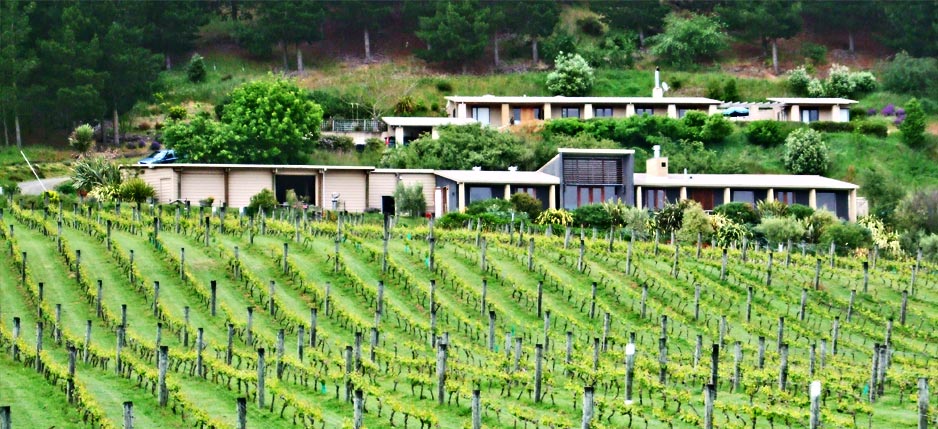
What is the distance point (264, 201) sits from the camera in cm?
8194

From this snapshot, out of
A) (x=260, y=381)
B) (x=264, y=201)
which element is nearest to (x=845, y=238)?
(x=264, y=201)

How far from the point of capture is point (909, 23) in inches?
5241

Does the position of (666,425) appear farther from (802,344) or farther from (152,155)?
(152,155)

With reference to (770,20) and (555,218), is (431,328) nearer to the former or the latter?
(555,218)

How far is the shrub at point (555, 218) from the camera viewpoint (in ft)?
262

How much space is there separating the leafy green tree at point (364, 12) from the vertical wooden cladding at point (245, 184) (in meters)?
43.3

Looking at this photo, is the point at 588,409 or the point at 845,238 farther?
the point at 845,238

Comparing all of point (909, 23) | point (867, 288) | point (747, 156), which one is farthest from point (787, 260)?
point (909, 23)

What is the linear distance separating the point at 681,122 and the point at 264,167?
30155 millimetres

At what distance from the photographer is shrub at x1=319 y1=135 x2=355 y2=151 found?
341ft

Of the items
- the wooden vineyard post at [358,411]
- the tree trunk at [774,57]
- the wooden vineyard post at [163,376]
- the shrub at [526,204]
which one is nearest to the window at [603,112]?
the tree trunk at [774,57]

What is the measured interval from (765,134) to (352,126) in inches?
978

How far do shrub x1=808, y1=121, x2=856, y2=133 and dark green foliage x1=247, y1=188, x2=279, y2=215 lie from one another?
129 feet

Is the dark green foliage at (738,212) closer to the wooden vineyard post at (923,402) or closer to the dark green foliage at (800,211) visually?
the dark green foliage at (800,211)
